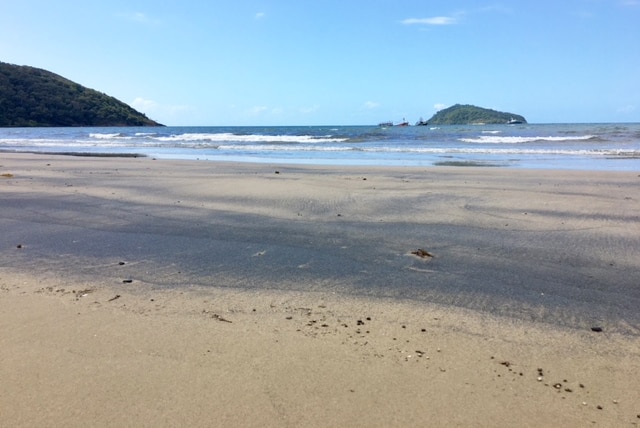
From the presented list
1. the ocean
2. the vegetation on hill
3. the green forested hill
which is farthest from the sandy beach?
the vegetation on hill

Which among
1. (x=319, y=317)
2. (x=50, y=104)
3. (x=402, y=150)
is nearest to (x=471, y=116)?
(x=50, y=104)

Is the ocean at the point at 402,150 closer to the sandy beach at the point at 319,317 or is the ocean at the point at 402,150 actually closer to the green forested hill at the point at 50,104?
the sandy beach at the point at 319,317

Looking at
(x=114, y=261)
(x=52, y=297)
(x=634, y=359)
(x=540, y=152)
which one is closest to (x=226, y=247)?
(x=114, y=261)

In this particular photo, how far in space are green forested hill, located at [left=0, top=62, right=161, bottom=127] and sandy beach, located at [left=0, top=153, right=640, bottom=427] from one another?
331 ft

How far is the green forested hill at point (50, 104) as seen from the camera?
93.4 metres

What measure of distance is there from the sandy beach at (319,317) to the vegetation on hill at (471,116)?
124183 mm

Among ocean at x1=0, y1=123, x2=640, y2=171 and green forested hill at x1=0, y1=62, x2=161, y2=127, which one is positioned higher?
green forested hill at x1=0, y1=62, x2=161, y2=127

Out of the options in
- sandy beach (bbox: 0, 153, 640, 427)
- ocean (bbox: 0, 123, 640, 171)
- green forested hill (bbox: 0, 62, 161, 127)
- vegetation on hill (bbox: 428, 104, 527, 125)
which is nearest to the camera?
sandy beach (bbox: 0, 153, 640, 427)

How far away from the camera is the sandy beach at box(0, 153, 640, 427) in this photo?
270 cm

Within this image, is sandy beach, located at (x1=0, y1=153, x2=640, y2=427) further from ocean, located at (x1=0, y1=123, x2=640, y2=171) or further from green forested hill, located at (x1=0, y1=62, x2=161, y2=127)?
green forested hill, located at (x1=0, y1=62, x2=161, y2=127)

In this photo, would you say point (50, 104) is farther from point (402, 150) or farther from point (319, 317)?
point (319, 317)

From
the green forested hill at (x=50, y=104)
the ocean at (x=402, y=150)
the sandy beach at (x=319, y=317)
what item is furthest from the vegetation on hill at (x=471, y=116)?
the sandy beach at (x=319, y=317)

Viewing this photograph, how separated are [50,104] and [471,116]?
338 ft

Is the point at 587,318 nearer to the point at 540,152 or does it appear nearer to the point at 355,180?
the point at 355,180
